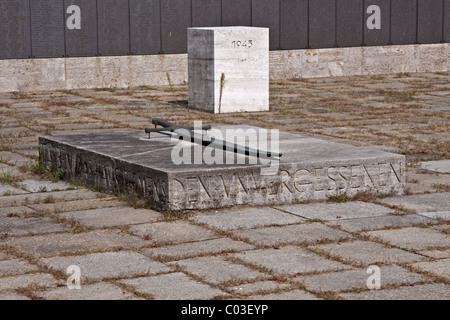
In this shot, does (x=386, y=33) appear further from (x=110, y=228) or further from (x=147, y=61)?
(x=110, y=228)

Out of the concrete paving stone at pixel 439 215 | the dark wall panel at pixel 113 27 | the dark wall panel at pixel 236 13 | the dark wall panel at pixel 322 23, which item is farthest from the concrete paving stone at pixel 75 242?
the dark wall panel at pixel 322 23

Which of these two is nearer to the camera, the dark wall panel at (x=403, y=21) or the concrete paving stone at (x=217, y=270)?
the concrete paving stone at (x=217, y=270)

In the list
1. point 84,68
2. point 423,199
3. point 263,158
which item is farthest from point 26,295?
point 84,68

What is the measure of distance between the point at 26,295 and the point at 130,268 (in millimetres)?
750

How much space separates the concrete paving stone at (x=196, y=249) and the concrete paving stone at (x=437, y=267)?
44.1 inches

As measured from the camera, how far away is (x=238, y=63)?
13.3m

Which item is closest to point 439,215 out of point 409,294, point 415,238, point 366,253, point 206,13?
point 415,238

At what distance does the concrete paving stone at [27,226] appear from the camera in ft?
20.8

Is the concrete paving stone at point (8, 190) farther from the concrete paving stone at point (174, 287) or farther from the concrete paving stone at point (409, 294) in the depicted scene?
the concrete paving stone at point (409, 294)

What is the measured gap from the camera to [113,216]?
6.80 metres

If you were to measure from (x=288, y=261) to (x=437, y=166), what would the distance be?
12.8ft

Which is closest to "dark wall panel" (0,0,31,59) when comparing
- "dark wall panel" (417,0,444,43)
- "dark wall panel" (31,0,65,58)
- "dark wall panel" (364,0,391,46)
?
"dark wall panel" (31,0,65,58)
